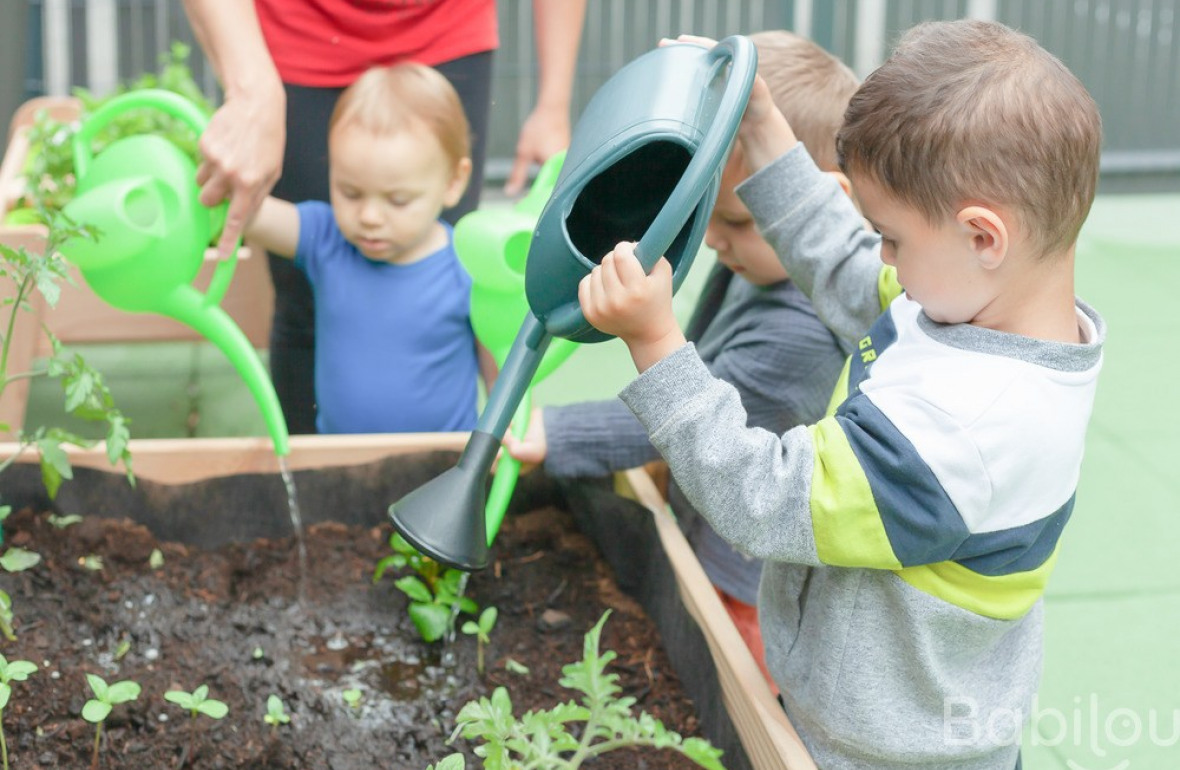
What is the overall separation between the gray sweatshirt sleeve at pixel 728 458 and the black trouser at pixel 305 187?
1.16m

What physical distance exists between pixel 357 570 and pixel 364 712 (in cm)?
25

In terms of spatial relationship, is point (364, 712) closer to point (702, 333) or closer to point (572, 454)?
point (572, 454)

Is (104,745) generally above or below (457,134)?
below

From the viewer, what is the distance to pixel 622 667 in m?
1.42

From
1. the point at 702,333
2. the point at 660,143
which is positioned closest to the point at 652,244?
the point at 660,143

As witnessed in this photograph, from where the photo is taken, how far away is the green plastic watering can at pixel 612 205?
1.01 m

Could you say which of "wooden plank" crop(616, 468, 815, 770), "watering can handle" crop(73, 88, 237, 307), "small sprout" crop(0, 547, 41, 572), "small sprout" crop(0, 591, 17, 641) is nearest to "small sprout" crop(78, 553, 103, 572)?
"small sprout" crop(0, 591, 17, 641)

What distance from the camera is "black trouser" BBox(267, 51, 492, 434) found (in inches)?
77.8

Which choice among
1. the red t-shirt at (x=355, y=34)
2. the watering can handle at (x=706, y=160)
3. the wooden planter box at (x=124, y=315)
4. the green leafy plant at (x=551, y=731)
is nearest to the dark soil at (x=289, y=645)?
the green leafy plant at (x=551, y=731)

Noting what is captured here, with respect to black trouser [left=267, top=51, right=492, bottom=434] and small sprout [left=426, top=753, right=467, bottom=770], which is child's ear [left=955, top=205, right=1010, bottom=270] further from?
black trouser [left=267, top=51, right=492, bottom=434]

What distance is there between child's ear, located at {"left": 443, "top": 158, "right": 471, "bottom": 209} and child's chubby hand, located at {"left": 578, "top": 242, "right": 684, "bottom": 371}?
103cm

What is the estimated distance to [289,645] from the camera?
57.7 inches

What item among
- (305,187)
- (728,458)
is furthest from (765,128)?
(305,187)

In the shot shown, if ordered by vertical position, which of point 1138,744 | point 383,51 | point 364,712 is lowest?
point 1138,744
